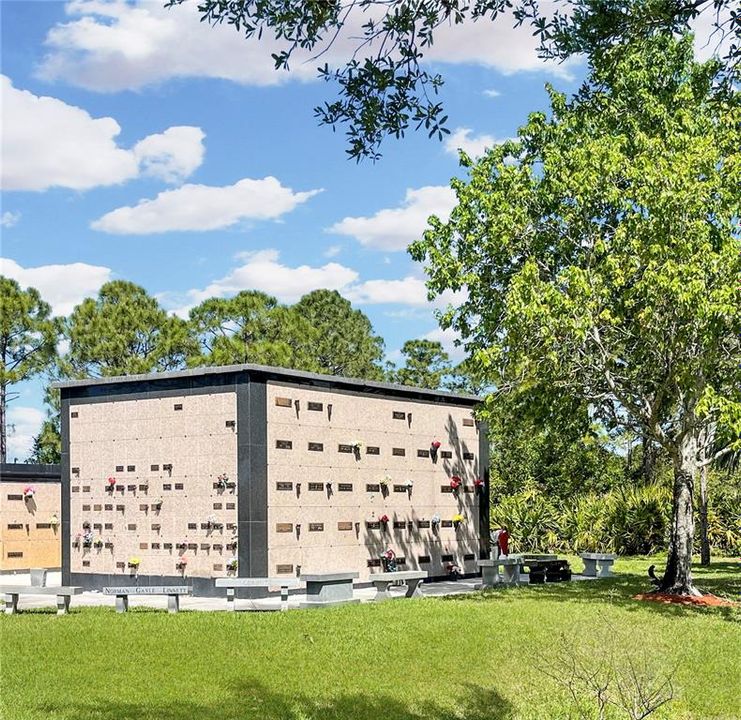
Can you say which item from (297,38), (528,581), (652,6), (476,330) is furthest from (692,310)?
(297,38)

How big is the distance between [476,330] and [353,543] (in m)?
4.91

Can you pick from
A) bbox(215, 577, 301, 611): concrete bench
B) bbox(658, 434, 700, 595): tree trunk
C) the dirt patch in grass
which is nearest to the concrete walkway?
A: bbox(215, 577, 301, 611): concrete bench

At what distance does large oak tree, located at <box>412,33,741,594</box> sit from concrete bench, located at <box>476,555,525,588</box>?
3087 mm

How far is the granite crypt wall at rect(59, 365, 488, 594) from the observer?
19.2m

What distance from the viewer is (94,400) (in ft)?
70.9

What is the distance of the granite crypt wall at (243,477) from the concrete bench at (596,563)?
300cm

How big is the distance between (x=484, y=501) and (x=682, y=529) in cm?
680

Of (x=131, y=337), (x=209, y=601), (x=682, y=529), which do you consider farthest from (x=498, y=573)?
(x=131, y=337)

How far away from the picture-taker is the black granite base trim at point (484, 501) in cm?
2458

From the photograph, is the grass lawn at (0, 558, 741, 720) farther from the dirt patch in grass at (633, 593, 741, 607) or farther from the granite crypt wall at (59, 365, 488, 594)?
the granite crypt wall at (59, 365, 488, 594)

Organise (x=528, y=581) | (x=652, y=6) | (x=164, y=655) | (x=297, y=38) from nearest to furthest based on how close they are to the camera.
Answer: (x=297, y=38), (x=652, y=6), (x=164, y=655), (x=528, y=581)

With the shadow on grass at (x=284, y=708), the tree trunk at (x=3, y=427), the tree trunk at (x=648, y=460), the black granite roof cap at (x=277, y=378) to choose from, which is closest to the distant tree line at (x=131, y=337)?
the tree trunk at (x=3, y=427)

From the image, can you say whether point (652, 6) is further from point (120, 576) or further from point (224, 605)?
point (120, 576)

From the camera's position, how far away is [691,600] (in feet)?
57.6
